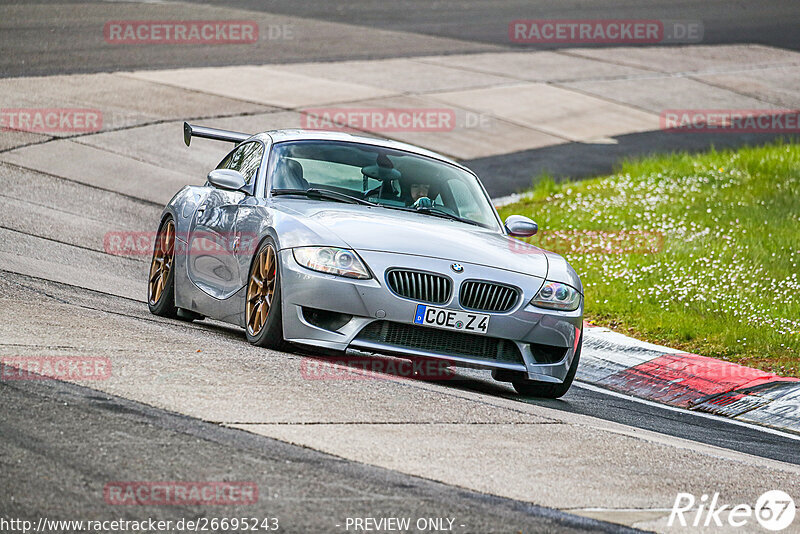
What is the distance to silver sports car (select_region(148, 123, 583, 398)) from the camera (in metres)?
7.70

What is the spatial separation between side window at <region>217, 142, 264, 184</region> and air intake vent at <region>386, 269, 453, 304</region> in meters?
1.96

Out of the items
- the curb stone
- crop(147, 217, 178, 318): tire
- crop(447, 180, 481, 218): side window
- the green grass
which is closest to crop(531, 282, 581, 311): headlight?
crop(447, 180, 481, 218): side window

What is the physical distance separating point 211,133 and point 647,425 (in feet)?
13.6

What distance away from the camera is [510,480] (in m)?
5.56

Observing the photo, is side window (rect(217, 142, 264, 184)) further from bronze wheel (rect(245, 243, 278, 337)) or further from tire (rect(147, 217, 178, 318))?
bronze wheel (rect(245, 243, 278, 337))

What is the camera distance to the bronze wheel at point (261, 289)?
801 cm

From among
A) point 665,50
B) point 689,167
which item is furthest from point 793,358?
point 665,50

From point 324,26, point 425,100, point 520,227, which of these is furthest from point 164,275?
point 324,26

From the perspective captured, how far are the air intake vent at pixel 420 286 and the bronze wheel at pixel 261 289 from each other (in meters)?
0.75

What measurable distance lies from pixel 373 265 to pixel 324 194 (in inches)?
50.9

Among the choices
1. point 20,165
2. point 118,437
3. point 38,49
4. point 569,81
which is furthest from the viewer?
point 569,81

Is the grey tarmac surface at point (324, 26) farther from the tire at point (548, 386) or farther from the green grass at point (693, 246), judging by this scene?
the tire at point (548, 386)

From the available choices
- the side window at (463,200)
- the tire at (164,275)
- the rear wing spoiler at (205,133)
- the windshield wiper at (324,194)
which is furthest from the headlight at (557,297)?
the rear wing spoiler at (205,133)

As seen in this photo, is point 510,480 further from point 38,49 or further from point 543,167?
point 38,49
